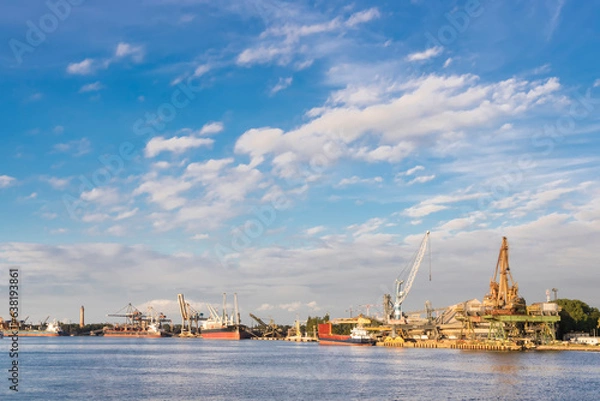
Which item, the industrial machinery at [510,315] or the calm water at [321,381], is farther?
the industrial machinery at [510,315]

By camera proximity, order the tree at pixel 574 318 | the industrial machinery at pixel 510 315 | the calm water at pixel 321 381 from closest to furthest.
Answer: the calm water at pixel 321 381 → the industrial machinery at pixel 510 315 → the tree at pixel 574 318

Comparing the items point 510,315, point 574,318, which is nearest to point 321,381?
point 510,315

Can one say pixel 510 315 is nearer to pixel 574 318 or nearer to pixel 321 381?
pixel 574 318

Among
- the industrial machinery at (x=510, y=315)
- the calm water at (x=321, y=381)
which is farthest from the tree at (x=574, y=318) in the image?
the calm water at (x=321, y=381)

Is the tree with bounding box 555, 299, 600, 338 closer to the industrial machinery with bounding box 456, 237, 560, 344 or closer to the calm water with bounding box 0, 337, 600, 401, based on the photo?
the industrial machinery with bounding box 456, 237, 560, 344

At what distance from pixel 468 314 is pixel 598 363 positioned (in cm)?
6403

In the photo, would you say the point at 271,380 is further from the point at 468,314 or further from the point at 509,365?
the point at 468,314

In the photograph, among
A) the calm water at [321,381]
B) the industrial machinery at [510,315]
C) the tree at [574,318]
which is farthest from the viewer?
the tree at [574,318]

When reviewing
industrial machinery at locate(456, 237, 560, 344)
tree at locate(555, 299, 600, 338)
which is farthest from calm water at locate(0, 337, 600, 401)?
tree at locate(555, 299, 600, 338)

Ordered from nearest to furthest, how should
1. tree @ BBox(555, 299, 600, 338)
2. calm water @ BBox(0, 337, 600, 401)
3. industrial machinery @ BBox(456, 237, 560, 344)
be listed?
calm water @ BBox(0, 337, 600, 401) < industrial machinery @ BBox(456, 237, 560, 344) < tree @ BBox(555, 299, 600, 338)

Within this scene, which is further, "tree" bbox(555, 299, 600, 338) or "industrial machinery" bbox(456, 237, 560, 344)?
"tree" bbox(555, 299, 600, 338)

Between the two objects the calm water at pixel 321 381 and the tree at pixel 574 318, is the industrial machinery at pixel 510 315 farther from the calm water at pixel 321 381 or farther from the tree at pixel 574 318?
the calm water at pixel 321 381

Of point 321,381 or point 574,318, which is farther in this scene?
point 574,318

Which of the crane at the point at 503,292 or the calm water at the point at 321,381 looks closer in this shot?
the calm water at the point at 321,381
